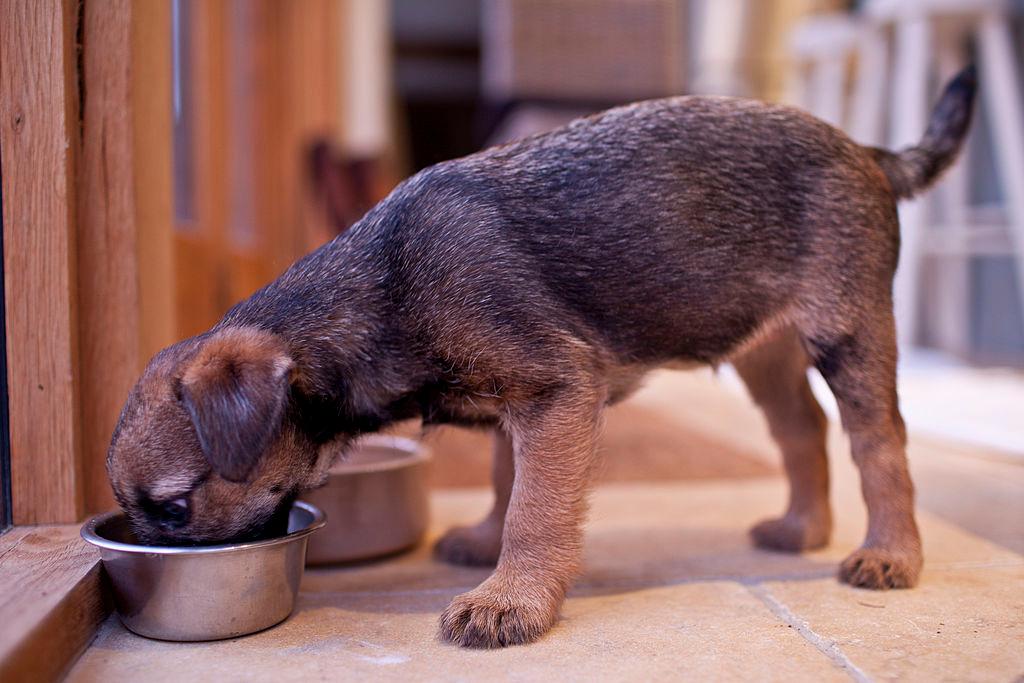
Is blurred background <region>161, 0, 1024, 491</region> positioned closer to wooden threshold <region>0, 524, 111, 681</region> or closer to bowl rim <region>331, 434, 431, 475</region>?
bowl rim <region>331, 434, 431, 475</region>

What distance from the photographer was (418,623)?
7.05 ft

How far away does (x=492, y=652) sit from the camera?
196 centimetres

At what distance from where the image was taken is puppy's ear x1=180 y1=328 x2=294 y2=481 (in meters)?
1.83

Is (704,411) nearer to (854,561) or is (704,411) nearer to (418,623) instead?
(854,561)

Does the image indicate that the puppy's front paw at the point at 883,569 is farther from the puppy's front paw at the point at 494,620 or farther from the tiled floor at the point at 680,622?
the puppy's front paw at the point at 494,620

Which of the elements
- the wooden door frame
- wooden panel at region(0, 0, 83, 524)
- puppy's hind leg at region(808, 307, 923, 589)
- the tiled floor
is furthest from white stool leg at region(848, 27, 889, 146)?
wooden panel at region(0, 0, 83, 524)

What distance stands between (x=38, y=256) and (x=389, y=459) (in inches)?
52.5

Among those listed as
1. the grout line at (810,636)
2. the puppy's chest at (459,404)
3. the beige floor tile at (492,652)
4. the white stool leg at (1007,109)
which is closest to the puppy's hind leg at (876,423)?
the grout line at (810,636)

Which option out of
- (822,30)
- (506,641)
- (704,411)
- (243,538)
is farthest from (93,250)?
(822,30)

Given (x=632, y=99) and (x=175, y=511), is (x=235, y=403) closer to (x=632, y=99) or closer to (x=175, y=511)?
(x=175, y=511)

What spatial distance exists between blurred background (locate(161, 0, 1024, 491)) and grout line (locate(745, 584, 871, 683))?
1.38 meters

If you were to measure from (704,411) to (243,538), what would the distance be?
4273 mm

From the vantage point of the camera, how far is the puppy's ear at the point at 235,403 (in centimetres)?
183

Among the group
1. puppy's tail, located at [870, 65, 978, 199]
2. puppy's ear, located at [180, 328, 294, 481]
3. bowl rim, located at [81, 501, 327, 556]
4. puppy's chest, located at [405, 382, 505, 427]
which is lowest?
bowl rim, located at [81, 501, 327, 556]
